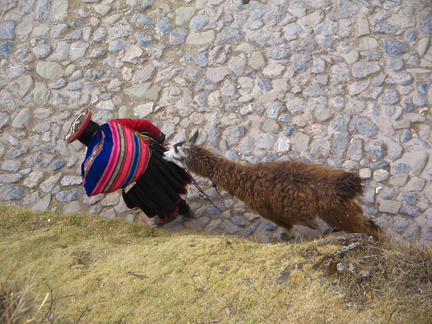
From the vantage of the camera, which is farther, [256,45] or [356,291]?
[256,45]

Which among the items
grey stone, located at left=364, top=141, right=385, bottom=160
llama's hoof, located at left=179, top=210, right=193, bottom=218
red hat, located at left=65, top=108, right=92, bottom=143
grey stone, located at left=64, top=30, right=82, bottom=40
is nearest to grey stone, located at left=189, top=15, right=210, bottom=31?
grey stone, located at left=64, top=30, right=82, bottom=40

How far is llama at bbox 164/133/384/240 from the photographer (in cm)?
538

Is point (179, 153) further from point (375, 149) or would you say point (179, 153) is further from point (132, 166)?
point (375, 149)

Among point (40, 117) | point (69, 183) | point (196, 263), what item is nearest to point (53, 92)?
point (40, 117)

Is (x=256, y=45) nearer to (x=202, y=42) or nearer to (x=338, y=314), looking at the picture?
(x=202, y=42)

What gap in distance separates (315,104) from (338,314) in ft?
13.8

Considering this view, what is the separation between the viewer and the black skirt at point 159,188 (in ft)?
21.1

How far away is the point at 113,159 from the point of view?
5.80 m

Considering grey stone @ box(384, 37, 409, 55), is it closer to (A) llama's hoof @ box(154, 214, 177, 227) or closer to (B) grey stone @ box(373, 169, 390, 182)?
(B) grey stone @ box(373, 169, 390, 182)

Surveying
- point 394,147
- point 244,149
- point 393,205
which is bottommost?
point 393,205

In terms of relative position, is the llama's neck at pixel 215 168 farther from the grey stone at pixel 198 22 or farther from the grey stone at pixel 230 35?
the grey stone at pixel 198 22

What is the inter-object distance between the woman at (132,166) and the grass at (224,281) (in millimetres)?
855

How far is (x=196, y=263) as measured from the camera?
196 inches

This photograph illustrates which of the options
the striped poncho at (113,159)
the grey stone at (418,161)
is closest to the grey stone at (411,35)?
the grey stone at (418,161)
